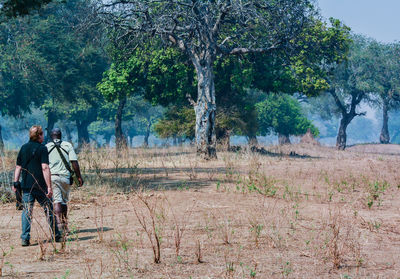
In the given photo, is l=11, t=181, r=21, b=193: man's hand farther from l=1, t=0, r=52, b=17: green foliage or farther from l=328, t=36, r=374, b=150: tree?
l=328, t=36, r=374, b=150: tree

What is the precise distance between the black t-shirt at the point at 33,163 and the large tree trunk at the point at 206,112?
1708cm

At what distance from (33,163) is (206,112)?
17478mm

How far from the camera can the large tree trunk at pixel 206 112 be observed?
24.8 metres

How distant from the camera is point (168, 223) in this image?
922 centimetres

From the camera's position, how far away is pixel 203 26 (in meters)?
24.0

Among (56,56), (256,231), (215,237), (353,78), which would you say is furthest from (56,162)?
(353,78)

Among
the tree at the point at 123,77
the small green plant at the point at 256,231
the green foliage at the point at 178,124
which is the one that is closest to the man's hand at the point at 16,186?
the small green plant at the point at 256,231

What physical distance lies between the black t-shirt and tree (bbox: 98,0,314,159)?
16.0m

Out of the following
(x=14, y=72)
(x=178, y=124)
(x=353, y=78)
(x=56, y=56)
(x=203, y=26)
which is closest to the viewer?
(x=203, y=26)

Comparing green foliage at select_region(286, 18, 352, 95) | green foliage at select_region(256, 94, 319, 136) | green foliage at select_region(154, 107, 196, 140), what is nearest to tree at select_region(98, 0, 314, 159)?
green foliage at select_region(286, 18, 352, 95)

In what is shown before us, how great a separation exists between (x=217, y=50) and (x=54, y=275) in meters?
21.2

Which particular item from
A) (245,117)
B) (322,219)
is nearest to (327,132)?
(245,117)

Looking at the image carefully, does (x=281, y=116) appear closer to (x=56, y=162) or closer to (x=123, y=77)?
(x=123, y=77)

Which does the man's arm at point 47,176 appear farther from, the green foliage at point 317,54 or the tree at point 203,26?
the green foliage at point 317,54
